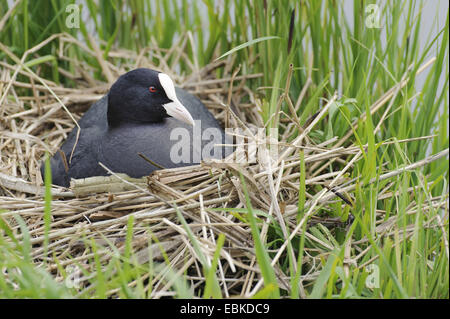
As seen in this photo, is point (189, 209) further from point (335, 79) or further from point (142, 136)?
point (335, 79)

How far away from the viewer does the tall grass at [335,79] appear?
1.66 meters

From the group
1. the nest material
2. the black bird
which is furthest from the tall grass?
the black bird

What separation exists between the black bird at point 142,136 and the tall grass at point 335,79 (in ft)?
0.97

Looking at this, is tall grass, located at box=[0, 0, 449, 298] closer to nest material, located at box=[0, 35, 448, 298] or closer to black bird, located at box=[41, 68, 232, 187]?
nest material, located at box=[0, 35, 448, 298]

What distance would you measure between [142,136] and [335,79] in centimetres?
84

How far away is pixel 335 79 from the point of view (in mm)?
2549

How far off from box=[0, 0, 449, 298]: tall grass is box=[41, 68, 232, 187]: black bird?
295 mm

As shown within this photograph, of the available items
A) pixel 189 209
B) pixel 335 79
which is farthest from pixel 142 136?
pixel 335 79

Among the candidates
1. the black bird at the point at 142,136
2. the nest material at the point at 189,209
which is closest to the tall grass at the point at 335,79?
the nest material at the point at 189,209

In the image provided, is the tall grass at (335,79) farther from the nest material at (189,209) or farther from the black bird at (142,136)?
the black bird at (142,136)

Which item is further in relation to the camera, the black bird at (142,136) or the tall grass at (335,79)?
the black bird at (142,136)
